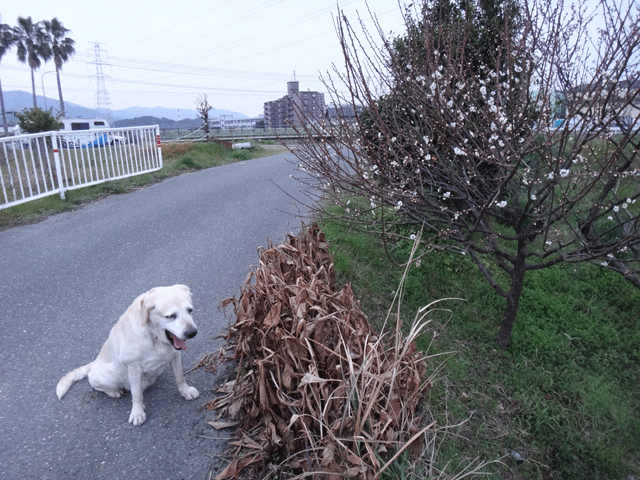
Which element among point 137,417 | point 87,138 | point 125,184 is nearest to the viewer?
point 137,417

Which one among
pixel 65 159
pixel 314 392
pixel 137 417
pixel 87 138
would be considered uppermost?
pixel 87 138

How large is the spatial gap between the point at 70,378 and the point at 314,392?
1855mm

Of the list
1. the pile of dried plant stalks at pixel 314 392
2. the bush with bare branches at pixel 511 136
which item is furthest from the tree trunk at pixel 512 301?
the pile of dried plant stalks at pixel 314 392

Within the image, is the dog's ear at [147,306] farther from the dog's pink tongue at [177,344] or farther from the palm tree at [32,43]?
the palm tree at [32,43]

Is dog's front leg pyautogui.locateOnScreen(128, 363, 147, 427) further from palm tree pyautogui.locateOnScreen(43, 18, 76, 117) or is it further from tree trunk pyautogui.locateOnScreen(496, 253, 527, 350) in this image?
palm tree pyautogui.locateOnScreen(43, 18, 76, 117)

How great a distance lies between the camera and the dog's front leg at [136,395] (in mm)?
2871

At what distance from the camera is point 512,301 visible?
183 inches

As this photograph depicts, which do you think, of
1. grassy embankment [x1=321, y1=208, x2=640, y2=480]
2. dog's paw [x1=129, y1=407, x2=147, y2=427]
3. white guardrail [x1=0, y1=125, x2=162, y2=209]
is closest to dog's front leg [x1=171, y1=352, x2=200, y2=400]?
dog's paw [x1=129, y1=407, x2=147, y2=427]

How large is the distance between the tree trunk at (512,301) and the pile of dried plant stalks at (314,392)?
1869mm

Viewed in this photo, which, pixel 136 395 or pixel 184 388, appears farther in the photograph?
pixel 184 388

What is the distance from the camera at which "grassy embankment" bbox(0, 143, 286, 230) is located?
7.20m

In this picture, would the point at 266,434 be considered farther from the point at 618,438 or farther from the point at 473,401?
the point at 618,438

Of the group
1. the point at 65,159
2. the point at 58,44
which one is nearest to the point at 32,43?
the point at 58,44

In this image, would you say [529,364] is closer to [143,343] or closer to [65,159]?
[143,343]
